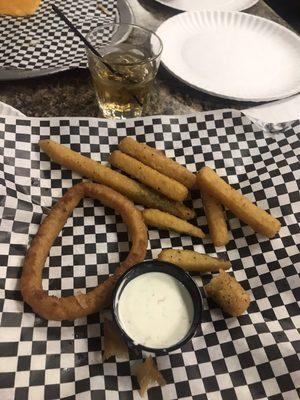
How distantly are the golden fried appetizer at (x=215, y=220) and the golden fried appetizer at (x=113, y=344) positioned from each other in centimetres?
53

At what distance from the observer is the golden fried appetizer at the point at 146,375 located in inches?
53.2

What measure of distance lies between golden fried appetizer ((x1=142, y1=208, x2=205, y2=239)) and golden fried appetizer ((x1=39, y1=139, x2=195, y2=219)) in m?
0.05

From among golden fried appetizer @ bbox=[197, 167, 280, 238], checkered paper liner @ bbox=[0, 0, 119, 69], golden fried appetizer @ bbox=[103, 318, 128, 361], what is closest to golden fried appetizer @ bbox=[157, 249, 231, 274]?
golden fried appetizer @ bbox=[197, 167, 280, 238]

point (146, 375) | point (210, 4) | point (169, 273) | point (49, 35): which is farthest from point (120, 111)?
point (210, 4)

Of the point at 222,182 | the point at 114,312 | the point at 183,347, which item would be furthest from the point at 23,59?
the point at 183,347

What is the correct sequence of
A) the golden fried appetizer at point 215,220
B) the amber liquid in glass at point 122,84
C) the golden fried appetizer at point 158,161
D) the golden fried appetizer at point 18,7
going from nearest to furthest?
the golden fried appetizer at point 215,220 < the golden fried appetizer at point 158,161 < the amber liquid in glass at point 122,84 < the golden fried appetizer at point 18,7

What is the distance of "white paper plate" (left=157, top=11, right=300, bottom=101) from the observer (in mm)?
2336

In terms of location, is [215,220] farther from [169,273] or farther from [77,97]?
[77,97]

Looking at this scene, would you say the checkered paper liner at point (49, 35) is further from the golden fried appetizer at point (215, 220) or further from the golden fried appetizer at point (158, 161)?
the golden fried appetizer at point (215, 220)

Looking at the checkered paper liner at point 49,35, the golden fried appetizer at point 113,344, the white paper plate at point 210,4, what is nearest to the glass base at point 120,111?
the checkered paper liner at point 49,35

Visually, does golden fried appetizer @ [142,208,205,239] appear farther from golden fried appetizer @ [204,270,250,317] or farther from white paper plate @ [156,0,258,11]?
white paper plate @ [156,0,258,11]

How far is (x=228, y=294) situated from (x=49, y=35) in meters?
1.83

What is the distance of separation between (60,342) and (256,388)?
61cm

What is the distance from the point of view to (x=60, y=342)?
143cm
